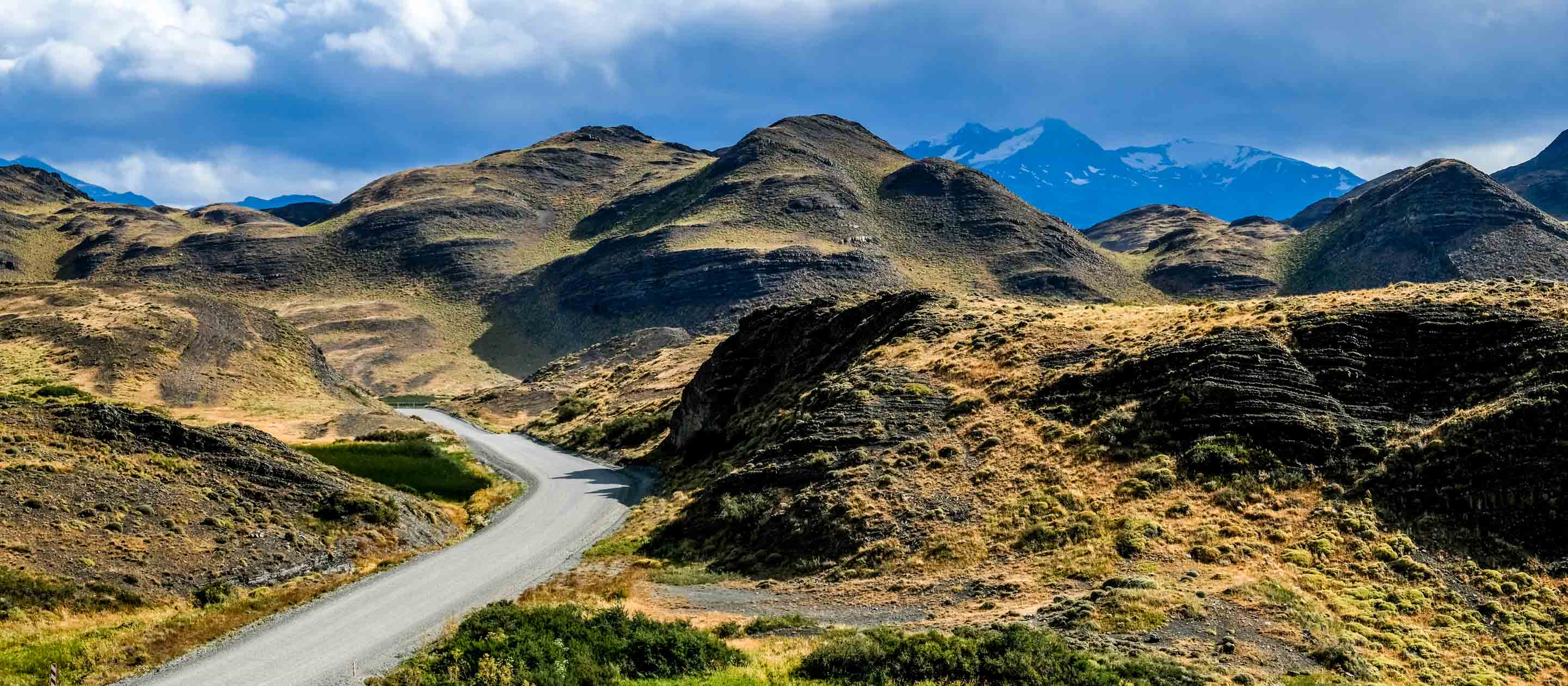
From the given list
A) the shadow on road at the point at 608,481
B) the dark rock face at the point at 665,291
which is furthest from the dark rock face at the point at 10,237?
the shadow on road at the point at 608,481

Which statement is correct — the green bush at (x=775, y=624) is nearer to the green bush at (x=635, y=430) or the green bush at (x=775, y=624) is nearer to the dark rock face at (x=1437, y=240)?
the green bush at (x=635, y=430)

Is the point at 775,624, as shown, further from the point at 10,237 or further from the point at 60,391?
the point at 10,237

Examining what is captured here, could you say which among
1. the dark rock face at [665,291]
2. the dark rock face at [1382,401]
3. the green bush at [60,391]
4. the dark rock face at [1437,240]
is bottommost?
the green bush at [60,391]

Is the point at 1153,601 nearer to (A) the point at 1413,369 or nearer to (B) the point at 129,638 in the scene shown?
(A) the point at 1413,369

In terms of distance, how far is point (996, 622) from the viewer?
18141mm

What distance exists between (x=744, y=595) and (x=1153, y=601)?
32.9 ft

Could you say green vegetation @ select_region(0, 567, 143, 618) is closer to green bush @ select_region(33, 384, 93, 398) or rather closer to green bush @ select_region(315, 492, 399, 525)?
green bush @ select_region(315, 492, 399, 525)

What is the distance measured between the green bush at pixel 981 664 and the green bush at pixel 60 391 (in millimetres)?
59992

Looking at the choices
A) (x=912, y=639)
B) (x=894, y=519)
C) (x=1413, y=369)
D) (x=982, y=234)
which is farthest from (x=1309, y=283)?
(x=912, y=639)

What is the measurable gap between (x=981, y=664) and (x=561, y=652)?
285 inches

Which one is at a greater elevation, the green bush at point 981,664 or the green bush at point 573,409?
the green bush at point 573,409

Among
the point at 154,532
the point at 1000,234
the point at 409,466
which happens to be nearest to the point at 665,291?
the point at 1000,234

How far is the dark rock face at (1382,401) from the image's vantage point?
868 inches

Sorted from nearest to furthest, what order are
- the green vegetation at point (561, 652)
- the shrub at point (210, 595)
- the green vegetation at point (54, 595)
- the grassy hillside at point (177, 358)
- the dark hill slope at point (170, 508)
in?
the green vegetation at point (561, 652) < the green vegetation at point (54, 595) < the shrub at point (210, 595) < the dark hill slope at point (170, 508) < the grassy hillside at point (177, 358)
